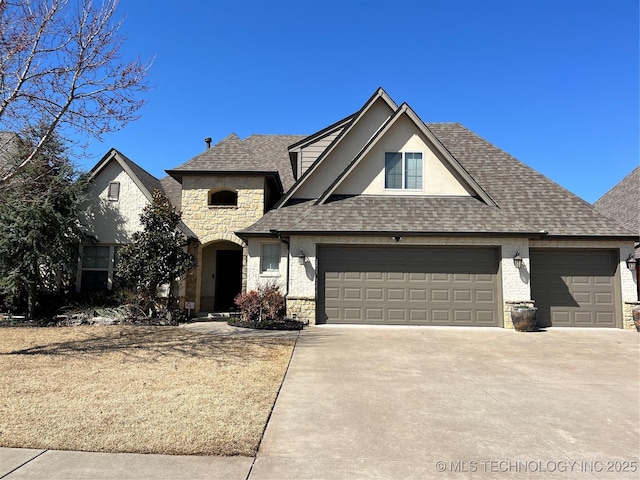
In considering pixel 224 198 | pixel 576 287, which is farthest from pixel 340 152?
pixel 576 287

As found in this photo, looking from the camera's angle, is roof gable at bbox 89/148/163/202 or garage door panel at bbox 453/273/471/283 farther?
roof gable at bbox 89/148/163/202

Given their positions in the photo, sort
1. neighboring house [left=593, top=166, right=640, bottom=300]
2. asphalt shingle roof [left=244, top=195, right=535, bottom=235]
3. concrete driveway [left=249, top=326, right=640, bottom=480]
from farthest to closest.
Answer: neighboring house [left=593, top=166, right=640, bottom=300], asphalt shingle roof [left=244, top=195, right=535, bottom=235], concrete driveway [left=249, top=326, right=640, bottom=480]

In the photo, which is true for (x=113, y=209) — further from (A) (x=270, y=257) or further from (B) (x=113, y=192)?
(A) (x=270, y=257)

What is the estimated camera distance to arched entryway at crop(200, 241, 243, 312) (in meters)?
16.5

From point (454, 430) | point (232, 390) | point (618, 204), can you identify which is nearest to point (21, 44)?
point (232, 390)

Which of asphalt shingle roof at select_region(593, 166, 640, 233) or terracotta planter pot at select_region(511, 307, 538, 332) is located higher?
asphalt shingle roof at select_region(593, 166, 640, 233)

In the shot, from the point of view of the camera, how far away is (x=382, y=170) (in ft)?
47.6

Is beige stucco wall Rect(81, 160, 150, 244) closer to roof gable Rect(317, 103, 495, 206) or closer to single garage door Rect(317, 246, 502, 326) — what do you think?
roof gable Rect(317, 103, 495, 206)

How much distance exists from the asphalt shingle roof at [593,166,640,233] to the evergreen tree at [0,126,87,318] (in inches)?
876

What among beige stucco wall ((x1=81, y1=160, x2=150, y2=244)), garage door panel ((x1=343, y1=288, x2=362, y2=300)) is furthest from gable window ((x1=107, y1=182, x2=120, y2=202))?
garage door panel ((x1=343, y1=288, x2=362, y2=300))

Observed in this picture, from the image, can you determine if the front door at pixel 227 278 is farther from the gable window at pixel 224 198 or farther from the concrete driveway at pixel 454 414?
the concrete driveway at pixel 454 414

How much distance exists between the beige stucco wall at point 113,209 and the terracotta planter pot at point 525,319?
532 inches

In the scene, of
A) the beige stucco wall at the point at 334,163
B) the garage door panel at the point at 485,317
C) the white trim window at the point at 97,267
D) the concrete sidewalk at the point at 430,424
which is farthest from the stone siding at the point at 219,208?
the garage door panel at the point at 485,317

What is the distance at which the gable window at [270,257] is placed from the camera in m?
14.3
